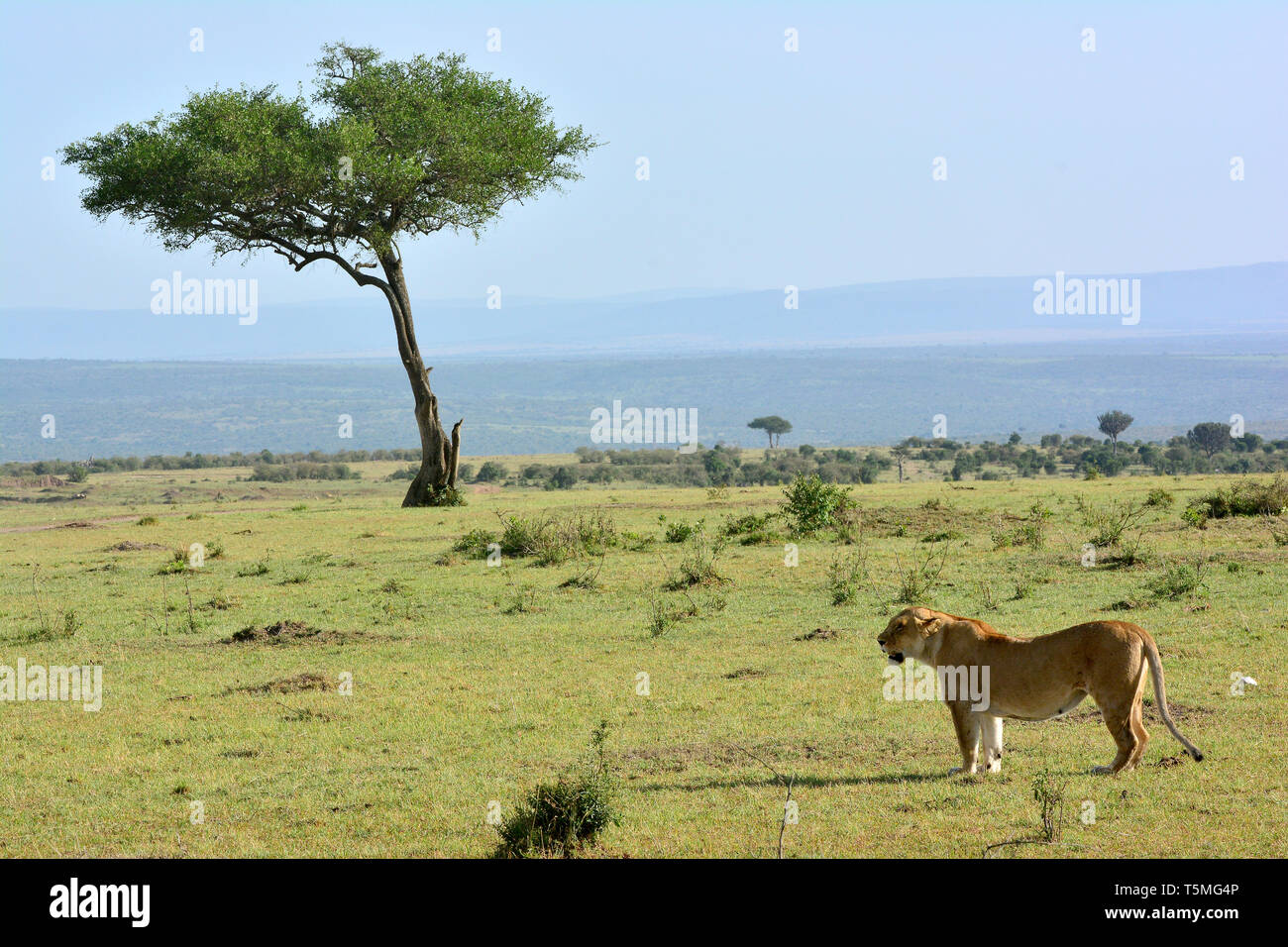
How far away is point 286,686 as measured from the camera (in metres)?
12.9

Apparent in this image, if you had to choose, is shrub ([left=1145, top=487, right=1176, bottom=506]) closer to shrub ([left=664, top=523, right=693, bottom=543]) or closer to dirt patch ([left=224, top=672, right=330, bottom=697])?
shrub ([left=664, top=523, right=693, bottom=543])

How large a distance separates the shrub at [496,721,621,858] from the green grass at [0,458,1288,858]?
16 cm

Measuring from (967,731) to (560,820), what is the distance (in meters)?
2.89

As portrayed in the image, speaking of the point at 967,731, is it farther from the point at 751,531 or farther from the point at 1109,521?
the point at 751,531

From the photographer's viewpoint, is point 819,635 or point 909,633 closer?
point 909,633

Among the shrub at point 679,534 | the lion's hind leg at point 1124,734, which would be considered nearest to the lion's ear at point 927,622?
the lion's hind leg at point 1124,734

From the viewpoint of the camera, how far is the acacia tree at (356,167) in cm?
3309

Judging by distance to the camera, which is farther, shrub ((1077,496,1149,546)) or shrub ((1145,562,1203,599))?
shrub ((1077,496,1149,546))

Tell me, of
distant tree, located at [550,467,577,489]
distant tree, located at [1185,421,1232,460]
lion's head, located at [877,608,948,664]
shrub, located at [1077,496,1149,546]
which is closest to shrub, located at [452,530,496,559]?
shrub, located at [1077,496,1149,546]

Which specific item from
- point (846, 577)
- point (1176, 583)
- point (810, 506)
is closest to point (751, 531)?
point (810, 506)

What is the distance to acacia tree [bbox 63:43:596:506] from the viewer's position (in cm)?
3309
